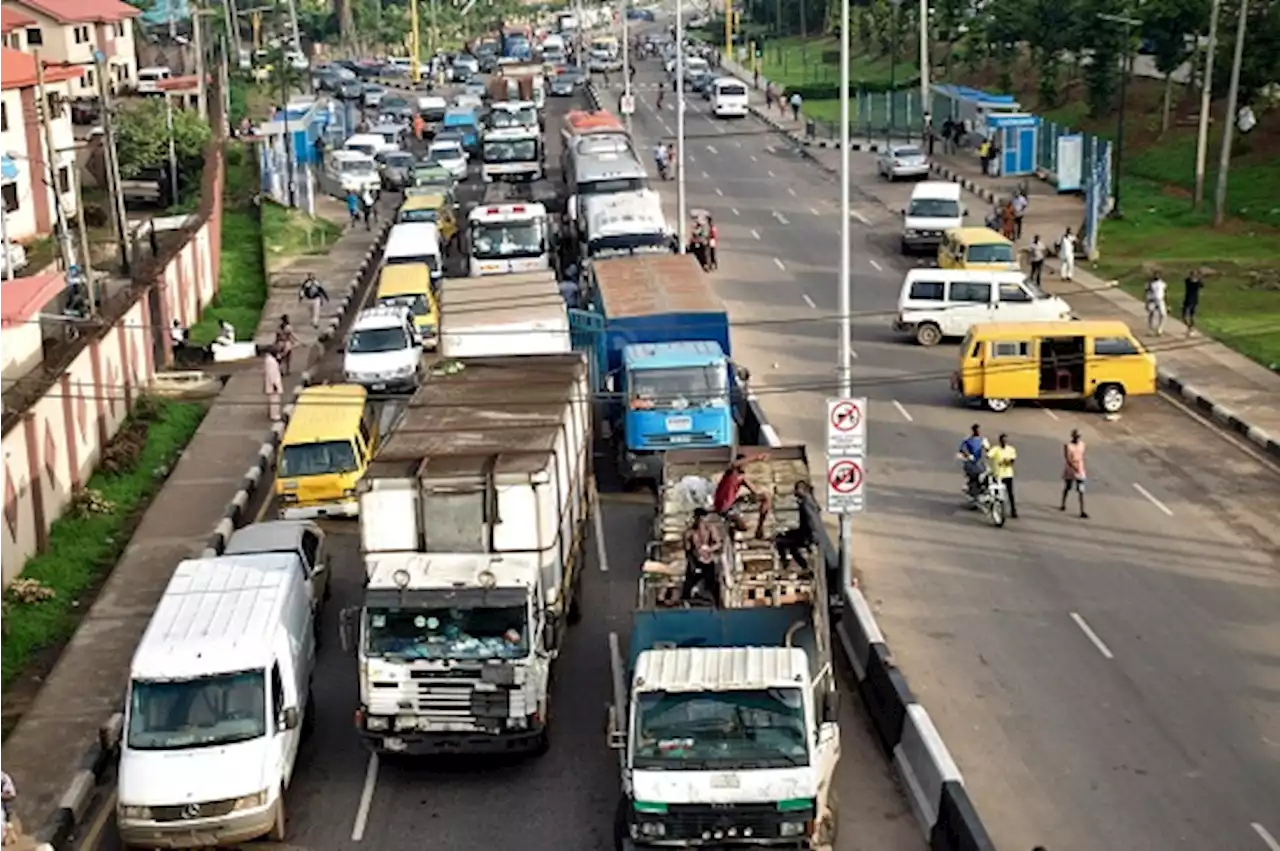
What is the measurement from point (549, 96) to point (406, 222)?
164ft

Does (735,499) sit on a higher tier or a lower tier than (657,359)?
lower

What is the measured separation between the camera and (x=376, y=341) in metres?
35.4

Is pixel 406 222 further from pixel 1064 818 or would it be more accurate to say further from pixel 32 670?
pixel 1064 818

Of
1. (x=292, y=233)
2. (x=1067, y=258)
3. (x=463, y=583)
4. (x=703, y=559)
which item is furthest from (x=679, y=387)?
(x=292, y=233)

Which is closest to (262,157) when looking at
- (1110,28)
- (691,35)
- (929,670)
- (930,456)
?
(1110,28)

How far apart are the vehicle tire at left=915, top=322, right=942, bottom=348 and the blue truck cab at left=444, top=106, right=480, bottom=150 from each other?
1515 inches

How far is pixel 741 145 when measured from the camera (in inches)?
3036

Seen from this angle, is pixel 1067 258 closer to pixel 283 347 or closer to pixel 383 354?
pixel 383 354

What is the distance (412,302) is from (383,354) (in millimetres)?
4760

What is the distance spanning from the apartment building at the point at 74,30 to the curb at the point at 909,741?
52045 millimetres

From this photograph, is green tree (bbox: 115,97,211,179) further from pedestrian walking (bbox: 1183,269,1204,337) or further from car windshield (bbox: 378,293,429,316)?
pedestrian walking (bbox: 1183,269,1204,337)

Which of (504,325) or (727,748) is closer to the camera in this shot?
(727,748)

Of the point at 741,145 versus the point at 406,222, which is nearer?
the point at 406,222

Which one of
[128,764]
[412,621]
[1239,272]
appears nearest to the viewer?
[128,764]
